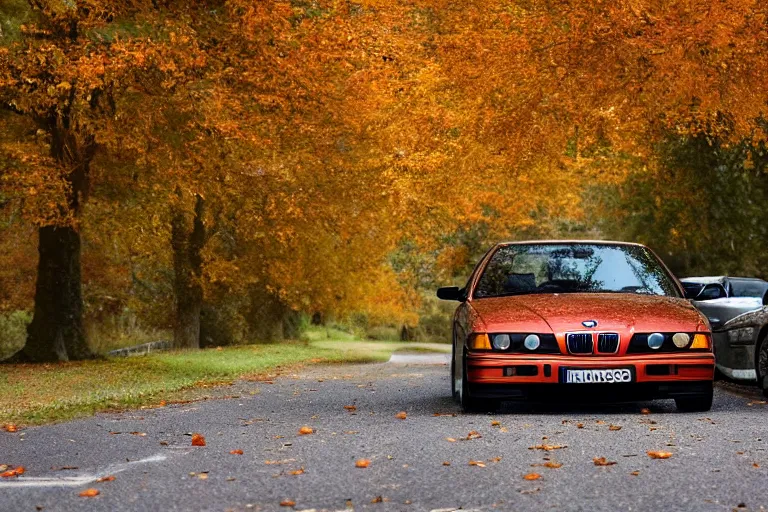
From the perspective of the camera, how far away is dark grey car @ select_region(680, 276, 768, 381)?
13.0 metres

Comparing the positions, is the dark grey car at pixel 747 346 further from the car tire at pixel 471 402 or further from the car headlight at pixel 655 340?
the car tire at pixel 471 402

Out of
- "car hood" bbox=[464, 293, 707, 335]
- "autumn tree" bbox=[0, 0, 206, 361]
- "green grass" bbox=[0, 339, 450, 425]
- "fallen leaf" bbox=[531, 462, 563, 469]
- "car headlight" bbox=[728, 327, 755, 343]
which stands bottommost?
"green grass" bbox=[0, 339, 450, 425]

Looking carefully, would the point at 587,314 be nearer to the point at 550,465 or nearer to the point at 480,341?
the point at 480,341

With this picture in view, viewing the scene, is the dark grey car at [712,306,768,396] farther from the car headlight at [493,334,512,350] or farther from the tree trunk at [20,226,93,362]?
the tree trunk at [20,226,93,362]

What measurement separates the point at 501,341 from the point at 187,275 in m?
23.3

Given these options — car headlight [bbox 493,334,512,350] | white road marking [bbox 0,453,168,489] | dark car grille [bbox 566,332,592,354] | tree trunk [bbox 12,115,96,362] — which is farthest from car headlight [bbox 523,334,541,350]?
tree trunk [bbox 12,115,96,362]

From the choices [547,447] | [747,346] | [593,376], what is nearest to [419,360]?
[747,346]

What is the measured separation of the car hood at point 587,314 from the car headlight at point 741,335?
2.88 m

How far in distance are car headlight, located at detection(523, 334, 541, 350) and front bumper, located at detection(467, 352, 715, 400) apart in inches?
3.9

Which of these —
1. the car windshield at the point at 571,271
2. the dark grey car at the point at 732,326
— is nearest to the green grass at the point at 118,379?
the car windshield at the point at 571,271

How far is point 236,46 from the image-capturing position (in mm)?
19844

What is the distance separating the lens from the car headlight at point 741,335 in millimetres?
14451

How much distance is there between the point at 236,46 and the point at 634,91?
6.33m

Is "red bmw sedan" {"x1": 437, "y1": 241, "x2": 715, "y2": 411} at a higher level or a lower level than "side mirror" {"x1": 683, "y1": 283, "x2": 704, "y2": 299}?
lower
